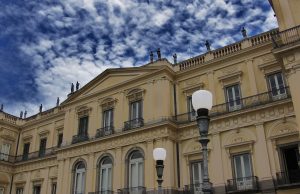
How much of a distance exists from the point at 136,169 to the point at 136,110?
371 cm

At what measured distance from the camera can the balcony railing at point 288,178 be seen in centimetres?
1557

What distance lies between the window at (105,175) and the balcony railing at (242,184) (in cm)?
738

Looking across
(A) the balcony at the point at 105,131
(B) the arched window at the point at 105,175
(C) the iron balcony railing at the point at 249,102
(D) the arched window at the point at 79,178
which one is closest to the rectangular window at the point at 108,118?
(A) the balcony at the point at 105,131

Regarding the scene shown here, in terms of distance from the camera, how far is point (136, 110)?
21797 millimetres

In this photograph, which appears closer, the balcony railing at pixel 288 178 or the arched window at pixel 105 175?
the balcony railing at pixel 288 178

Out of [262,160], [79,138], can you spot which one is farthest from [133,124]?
[262,160]

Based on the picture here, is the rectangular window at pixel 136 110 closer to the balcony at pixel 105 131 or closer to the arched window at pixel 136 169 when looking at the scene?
the balcony at pixel 105 131

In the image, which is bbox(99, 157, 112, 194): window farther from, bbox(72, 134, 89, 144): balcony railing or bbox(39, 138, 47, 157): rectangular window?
bbox(39, 138, 47, 157): rectangular window

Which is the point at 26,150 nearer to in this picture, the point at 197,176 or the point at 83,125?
the point at 83,125

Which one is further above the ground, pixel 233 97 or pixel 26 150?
pixel 233 97

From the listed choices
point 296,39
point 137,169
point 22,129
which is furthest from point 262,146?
point 22,129

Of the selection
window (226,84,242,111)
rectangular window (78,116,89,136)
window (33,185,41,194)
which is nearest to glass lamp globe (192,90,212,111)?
window (226,84,242,111)

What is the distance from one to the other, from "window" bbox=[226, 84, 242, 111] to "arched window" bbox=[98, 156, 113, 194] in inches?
319

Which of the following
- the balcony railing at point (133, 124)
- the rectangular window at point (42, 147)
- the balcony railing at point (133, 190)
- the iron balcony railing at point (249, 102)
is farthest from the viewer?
the rectangular window at point (42, 147)
